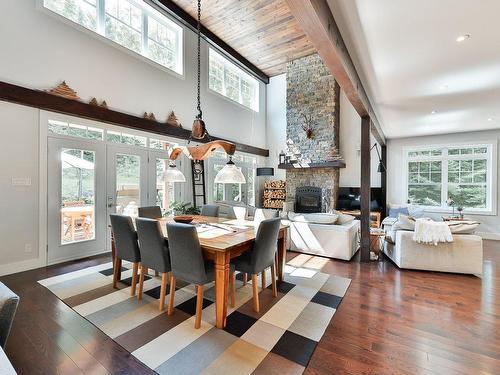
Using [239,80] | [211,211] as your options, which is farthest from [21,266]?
[239,80]

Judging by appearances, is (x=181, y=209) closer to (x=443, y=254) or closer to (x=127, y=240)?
(x=127, y=240)

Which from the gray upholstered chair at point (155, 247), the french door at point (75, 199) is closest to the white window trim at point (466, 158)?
the gray upholstered chair at point (155, 247)

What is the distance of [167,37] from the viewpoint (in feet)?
19.0

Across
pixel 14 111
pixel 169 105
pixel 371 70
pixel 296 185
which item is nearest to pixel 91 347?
pixel 14 111

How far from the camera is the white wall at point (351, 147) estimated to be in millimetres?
7520

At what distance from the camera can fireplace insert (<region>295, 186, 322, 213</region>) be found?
7.57 meters

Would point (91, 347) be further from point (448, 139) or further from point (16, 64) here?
point (448, 139)

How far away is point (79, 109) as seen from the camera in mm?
4105

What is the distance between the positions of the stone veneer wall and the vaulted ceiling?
591 millimetres

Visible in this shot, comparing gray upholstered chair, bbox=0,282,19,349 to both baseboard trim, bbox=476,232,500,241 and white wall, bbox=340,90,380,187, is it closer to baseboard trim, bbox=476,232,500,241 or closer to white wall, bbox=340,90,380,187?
white wall, bbox=340,90,380,187

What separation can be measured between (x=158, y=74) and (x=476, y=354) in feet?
21.0

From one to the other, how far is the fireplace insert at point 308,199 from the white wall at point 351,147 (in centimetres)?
90

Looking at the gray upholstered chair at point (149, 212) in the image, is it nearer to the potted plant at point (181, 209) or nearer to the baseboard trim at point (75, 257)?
the potted plant at point (181, 209)

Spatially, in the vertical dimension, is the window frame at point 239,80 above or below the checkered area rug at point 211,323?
above
